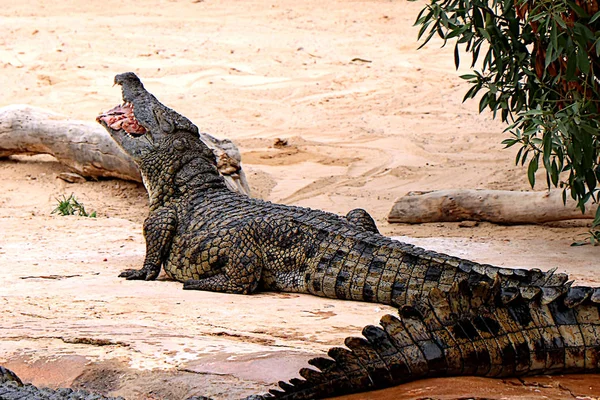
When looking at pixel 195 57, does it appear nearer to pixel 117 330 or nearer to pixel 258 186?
pixel 258 186

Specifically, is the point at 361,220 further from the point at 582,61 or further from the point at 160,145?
the point at 582,61

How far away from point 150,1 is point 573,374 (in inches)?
584

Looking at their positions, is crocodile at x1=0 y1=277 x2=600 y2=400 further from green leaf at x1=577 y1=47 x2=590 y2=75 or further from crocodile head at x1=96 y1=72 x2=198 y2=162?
crocodile head at x1=96 y1=72 x2=198 y2=162

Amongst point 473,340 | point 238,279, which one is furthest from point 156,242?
point 473,340

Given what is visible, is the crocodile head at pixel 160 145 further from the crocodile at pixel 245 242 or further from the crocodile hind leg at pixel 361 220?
the crocodile hind leg at pixel 361 220

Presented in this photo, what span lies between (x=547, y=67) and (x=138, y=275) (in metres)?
2.76

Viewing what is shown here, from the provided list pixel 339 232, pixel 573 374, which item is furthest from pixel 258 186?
pixel 573 374

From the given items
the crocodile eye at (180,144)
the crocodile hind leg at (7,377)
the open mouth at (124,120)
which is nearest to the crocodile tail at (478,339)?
the crocodile hind leg at (7,377)

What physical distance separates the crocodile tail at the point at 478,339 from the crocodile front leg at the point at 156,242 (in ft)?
10.0

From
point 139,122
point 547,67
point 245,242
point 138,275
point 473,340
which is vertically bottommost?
point 138,275

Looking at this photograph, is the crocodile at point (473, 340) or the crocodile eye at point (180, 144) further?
the crocodile eye at point (180, 144)

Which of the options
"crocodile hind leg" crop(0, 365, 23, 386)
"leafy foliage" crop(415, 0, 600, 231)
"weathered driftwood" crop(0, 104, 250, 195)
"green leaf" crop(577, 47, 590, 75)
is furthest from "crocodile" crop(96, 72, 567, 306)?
"crocodile hind leg" crop(0, 365, 23, 386)

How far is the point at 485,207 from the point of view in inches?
271

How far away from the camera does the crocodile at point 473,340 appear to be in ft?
8.14
